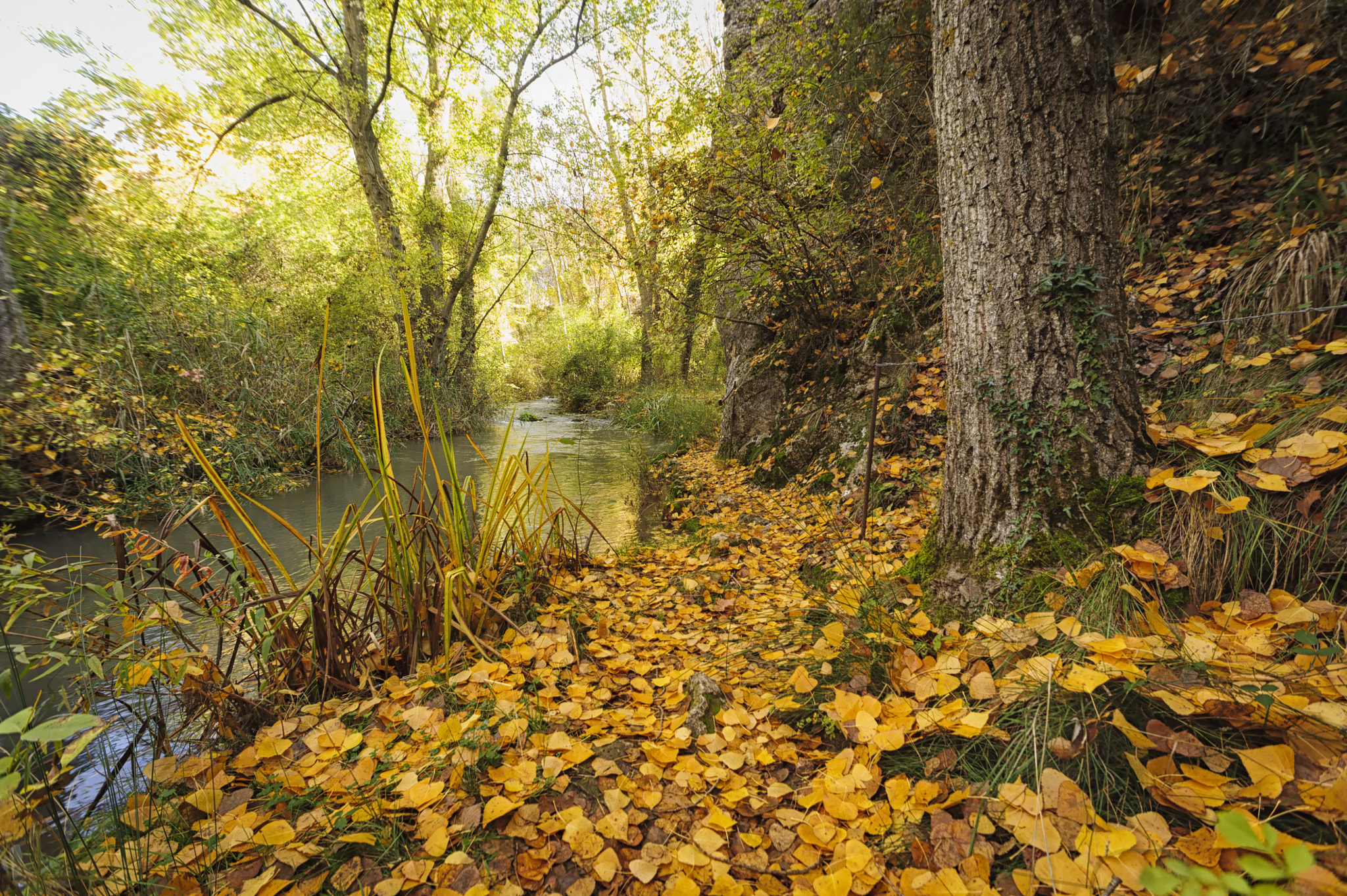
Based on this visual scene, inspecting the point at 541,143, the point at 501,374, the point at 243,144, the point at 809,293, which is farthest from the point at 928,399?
the point at 501,374

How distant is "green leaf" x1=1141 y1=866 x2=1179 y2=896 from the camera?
20.4 inches

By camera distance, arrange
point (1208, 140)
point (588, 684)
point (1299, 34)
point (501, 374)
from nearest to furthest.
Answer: point (588, 684) → point (1299, 34) → point (1208, 140) → point (501, 374)

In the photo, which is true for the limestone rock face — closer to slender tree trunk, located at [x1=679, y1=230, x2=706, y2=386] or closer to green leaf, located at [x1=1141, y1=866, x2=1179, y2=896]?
slender tree trunk, located at [x1=679, y1=230, x2=706, y2=386]

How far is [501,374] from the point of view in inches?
481

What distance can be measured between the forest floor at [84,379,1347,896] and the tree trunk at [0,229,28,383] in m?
4.29

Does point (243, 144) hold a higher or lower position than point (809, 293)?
higher

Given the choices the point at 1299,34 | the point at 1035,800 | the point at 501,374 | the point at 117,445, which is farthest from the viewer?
the point at 501,374

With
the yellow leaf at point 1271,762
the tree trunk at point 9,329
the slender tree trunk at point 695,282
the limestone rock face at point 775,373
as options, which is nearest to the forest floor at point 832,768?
the yellow leaf at point 1271,762

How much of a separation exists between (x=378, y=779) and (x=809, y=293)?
14.7 ft

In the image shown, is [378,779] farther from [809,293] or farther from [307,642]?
[809,293]

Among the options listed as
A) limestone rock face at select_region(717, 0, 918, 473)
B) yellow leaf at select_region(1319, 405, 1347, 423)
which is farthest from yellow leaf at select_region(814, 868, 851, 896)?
limestone rock face at select_region(717, 0, 918, 473)

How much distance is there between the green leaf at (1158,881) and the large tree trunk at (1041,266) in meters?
1.33

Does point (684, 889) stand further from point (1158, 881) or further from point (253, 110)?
point (253, 110)

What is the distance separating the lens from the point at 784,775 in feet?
4.36
